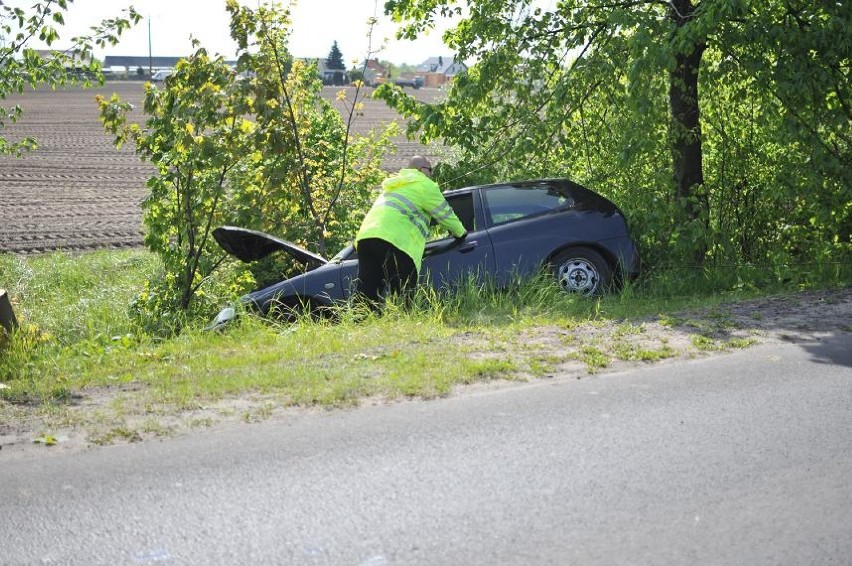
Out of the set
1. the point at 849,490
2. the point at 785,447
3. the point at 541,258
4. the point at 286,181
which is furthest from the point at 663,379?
the point at 286,181

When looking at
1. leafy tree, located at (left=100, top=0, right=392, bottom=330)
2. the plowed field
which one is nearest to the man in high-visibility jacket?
leafy tree, located at (left=100, top=0, right=392, bottom=330)

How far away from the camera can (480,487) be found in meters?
5.37

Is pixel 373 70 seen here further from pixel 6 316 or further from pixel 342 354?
pixel 342 354

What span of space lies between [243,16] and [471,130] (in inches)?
129

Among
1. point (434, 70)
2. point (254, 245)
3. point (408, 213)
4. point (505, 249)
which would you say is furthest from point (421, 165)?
point (434, 70)

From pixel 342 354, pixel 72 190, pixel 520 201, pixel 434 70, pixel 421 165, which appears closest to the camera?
pixel 342 354

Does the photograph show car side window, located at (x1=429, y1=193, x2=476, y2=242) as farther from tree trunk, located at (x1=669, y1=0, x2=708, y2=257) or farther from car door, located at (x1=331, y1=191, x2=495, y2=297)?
tree trunk, located at (x1=669, y1=0, x2=708, y2=257)

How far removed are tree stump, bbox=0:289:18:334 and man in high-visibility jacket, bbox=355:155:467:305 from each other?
320 cm

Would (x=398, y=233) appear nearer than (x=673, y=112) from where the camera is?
Yes

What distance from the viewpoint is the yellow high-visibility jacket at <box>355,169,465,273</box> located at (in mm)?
10430

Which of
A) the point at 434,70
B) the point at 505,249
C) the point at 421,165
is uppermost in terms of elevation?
the point at 434,70

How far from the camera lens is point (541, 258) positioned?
36.6 ft

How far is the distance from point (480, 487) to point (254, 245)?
6525 millimetres

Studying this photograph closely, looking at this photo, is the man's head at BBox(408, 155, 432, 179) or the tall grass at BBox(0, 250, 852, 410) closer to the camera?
the tall grass at BBox(0, 250, 852, 410)
